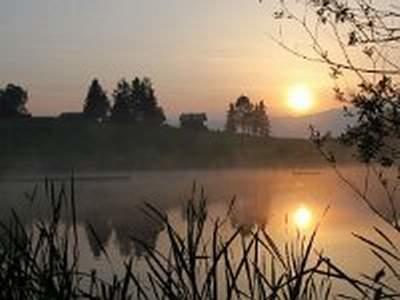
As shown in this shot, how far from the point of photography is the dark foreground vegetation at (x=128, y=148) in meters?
126

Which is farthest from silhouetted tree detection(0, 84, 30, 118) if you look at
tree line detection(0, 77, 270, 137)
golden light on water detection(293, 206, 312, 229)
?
golden light on water detection(293, 206, 312, 229)

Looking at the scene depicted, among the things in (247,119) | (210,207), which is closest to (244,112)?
(247,119)

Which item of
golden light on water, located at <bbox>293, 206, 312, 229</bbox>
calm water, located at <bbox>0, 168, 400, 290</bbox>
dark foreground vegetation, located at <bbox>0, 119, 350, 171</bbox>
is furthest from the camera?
dark foreground vegetation, located at <bbox>0, 119, 350, 171</bbox>

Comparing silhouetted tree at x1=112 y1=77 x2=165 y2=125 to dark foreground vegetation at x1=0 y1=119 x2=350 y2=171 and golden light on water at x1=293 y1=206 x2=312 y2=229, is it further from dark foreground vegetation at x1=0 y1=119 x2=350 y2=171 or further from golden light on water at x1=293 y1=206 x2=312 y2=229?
golden light on water at x1=293 y1=206 x2=312 y2=229

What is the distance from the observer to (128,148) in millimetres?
130125

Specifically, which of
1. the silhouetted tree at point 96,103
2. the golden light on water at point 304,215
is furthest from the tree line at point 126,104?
the golden light on water at point 304,215

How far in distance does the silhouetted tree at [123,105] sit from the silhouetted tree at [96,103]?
1567 mm

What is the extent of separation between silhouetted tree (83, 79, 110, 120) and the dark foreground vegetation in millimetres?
6878

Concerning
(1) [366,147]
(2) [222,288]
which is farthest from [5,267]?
(2) [222,288]

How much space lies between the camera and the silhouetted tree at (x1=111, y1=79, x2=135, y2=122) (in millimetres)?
142000

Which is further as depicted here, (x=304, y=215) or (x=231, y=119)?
(x=231, y=119)

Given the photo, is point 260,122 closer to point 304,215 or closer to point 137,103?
point 137,103

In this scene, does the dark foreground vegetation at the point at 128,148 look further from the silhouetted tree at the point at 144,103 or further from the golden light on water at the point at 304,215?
the golden light on water at the point at 304,215

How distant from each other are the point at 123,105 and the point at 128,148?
49.2 feet
